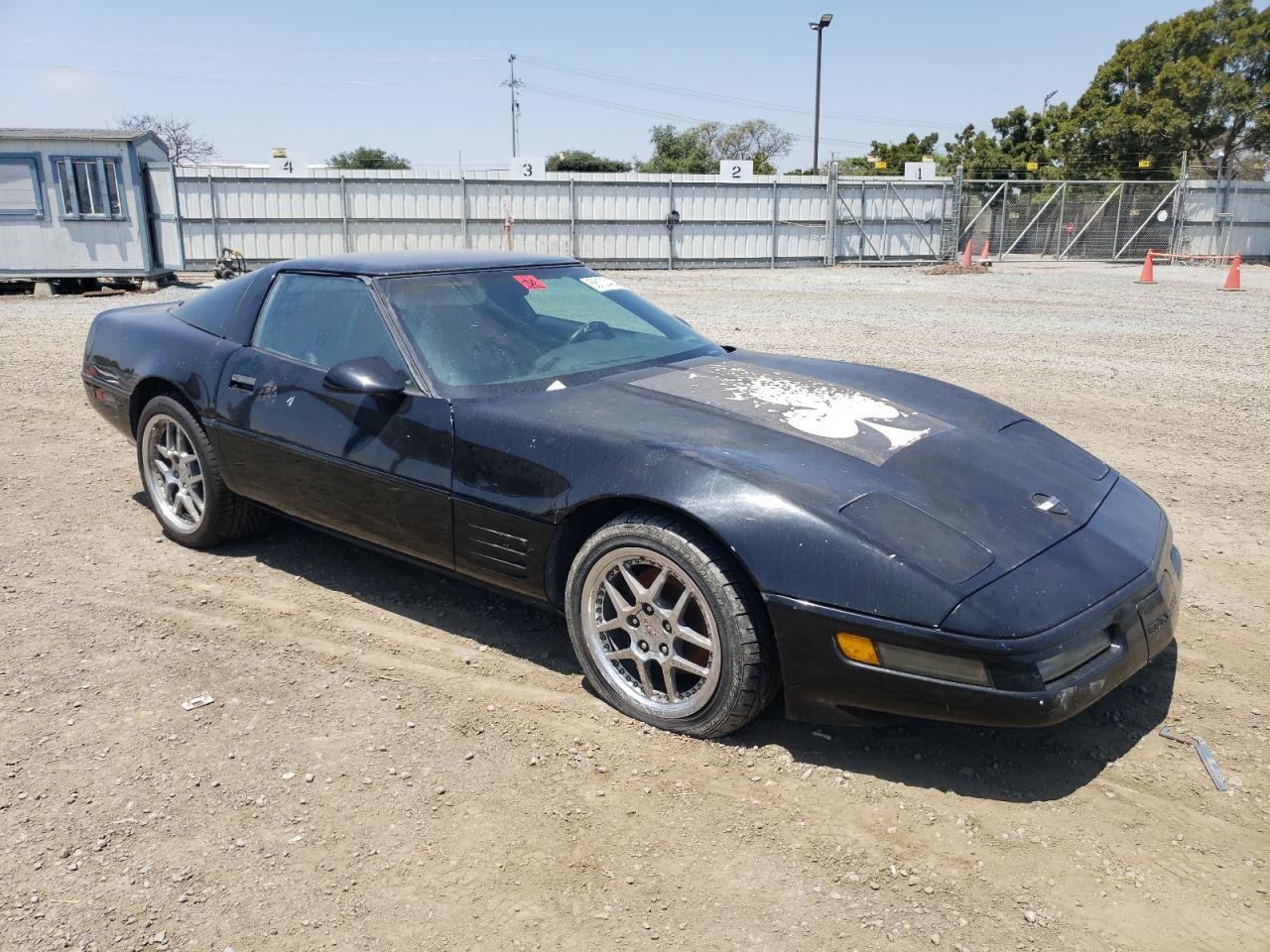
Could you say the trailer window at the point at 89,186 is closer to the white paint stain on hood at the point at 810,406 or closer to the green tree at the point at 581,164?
the white paint stain on hood at the point at 810,406

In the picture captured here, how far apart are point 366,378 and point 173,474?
1.82m

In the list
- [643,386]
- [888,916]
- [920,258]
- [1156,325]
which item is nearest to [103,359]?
[643,386]

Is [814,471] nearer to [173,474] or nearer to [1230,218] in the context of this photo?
[173,474]

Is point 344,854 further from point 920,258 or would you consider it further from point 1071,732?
point 920,258

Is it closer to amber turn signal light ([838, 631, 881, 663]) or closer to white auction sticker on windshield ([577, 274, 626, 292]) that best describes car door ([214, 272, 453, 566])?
white auction sticker on windshield ([577, 274, 626, 292])

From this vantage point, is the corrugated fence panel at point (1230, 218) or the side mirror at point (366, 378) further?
the corrugated fence panel at point (1230, 218)

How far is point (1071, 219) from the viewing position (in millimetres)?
27656

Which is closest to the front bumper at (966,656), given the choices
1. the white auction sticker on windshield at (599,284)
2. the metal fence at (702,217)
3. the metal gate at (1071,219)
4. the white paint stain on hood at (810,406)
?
the white paint stain on hood at (810,406)

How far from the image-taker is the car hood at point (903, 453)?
8.73 ft

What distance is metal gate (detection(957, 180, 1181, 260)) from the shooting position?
87.9 ft

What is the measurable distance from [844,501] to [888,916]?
1.04m

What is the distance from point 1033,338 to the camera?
11.0m

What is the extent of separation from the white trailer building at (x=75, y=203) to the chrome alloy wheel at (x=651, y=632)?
16.7 metres

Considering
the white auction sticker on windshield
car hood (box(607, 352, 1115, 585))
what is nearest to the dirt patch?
the white auction sticker on windshield
